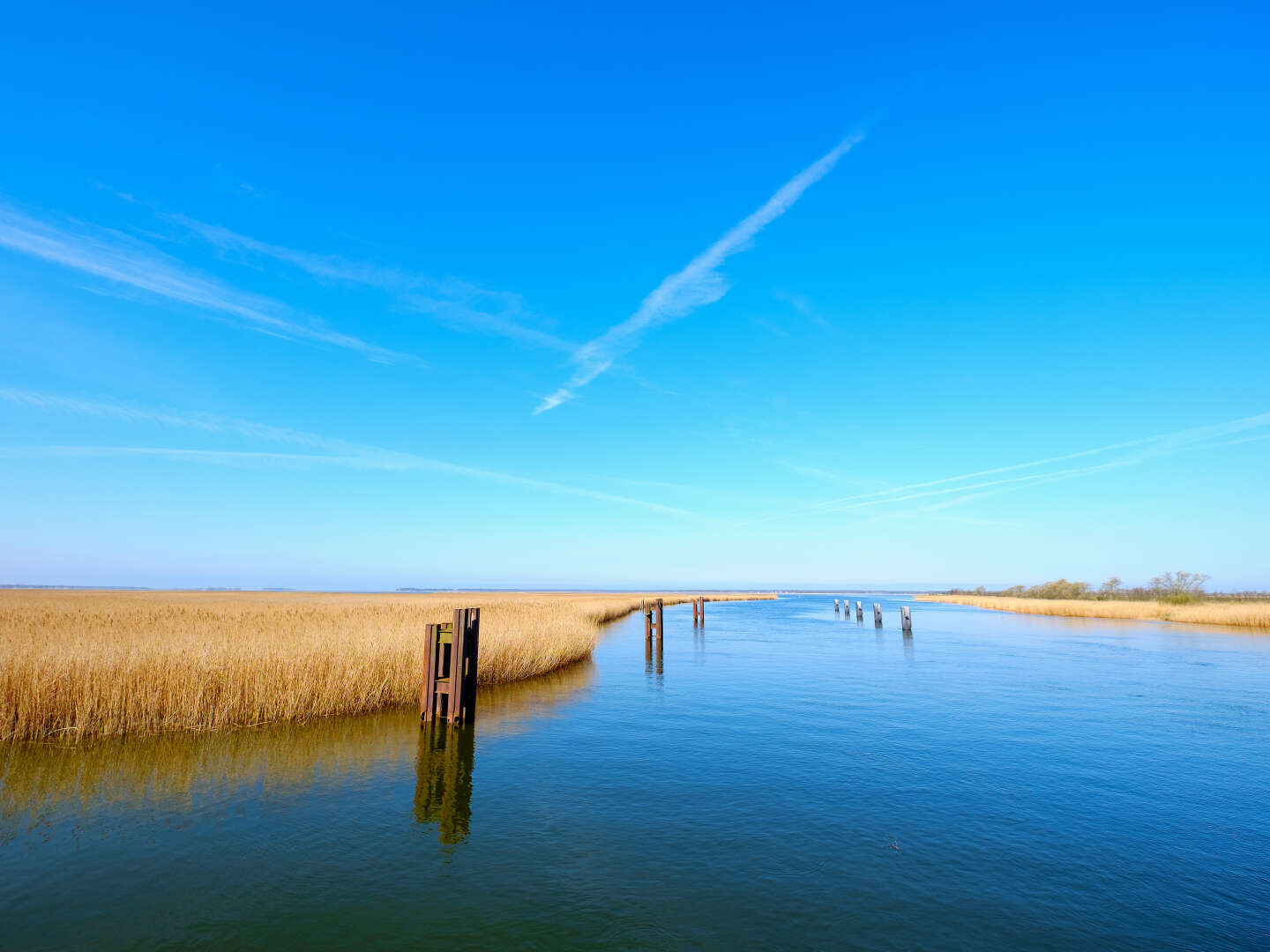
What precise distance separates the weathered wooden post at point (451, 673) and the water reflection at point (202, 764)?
1.86ft

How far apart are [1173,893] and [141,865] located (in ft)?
39.0

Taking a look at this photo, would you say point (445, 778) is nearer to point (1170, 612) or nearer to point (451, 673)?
point (451, 673)

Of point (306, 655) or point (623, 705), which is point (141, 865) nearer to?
point (306, 655)

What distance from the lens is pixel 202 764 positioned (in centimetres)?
1132

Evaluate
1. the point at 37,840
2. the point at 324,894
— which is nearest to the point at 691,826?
the point at 324,894

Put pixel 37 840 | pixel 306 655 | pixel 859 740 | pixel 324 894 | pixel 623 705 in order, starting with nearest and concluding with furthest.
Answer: pixel 324 894
pixel 37 840
pixel 859 740
pixel 306 655
pixel 623 705

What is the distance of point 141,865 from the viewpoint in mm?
7363

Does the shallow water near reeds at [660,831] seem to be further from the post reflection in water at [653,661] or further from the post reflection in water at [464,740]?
the post reflection in water at [653,661]

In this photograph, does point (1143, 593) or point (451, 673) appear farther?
point (1143, 593)

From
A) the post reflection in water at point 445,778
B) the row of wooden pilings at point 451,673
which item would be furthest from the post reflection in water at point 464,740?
the row of wooden pilings at point 451,673

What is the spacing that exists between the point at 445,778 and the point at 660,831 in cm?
430

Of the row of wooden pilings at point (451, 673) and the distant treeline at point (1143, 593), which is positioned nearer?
the row of wooden pilings at point (451, 673)

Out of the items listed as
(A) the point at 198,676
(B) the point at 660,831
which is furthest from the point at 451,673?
(B) the point at 660,831

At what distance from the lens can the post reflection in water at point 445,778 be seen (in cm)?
901
